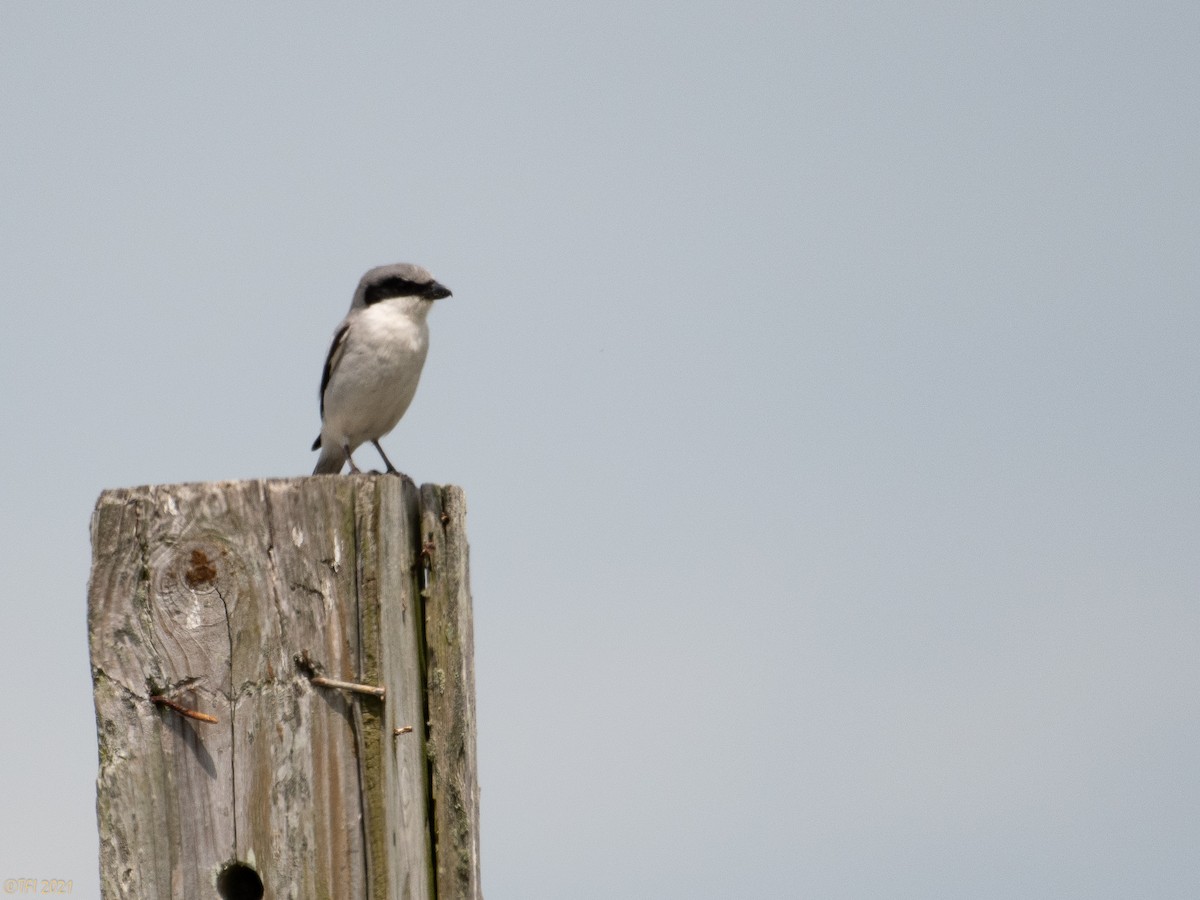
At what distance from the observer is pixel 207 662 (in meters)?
3.75

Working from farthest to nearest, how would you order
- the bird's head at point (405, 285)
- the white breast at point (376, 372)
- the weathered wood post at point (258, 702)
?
the bird's head at point (405, 285) → the white breast at point (376, 372) → the weathered wood post at point (258, 702)

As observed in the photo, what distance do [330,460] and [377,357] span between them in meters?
1.09

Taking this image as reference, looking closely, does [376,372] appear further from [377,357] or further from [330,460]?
[330,460]

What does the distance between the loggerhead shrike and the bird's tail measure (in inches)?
1.9

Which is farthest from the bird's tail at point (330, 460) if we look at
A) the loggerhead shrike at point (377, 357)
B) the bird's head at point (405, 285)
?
the bird's head at point (405, 285)

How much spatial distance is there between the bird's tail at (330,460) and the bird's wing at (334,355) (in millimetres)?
225

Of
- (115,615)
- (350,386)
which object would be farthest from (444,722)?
(350,386)

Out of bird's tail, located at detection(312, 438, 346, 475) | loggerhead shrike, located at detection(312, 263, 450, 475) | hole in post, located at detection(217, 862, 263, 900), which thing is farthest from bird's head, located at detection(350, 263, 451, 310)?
hole in post, located at detection(217, 862, 263, 900)

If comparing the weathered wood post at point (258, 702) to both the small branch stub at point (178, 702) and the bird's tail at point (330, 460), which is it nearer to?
the small branch stub at point (178, 702)

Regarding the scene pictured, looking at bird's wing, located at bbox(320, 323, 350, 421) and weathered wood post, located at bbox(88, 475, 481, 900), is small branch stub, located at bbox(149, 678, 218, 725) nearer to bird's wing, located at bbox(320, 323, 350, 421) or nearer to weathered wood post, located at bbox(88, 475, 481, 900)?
weathered wood post, located at bbox(88, 475, 481, 900)

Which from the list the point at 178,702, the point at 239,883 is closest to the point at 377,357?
the point at 178,702

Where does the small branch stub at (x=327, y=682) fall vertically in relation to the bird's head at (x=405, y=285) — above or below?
below

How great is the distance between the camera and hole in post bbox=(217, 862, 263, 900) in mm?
3684

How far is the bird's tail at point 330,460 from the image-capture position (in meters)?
9.15
